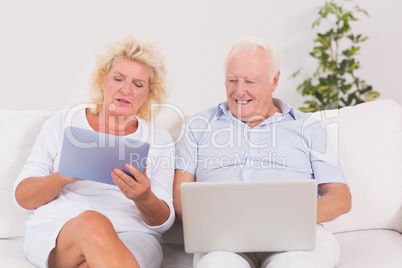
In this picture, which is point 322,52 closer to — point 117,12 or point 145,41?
point 117,12

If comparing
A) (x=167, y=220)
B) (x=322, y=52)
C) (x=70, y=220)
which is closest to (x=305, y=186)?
(x=167, y=220)

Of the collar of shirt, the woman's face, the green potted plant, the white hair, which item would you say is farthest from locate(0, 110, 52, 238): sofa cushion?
the green potted plant

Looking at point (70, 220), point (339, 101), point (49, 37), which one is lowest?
point (339, 101)

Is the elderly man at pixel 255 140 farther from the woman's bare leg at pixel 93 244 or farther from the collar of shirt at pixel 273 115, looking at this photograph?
the woman's bare leg at pixel 93 244

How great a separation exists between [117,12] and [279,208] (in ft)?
8.26

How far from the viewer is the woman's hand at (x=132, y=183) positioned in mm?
1515

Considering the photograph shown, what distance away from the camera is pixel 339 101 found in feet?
12.0

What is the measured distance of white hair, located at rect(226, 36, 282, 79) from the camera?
6.47 feet

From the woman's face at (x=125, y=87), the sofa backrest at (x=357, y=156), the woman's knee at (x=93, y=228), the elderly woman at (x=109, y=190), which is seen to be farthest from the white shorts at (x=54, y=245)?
the woman's face at (x=125, y=87)

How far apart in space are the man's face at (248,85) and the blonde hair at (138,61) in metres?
0.28

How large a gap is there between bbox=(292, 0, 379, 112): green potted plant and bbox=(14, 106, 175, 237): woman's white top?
6.23ft

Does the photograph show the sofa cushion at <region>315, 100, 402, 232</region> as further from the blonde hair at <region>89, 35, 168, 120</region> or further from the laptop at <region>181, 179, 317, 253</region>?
the blonde hair at <region>89, 35, 168, 120</region>

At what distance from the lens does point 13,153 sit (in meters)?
2.02

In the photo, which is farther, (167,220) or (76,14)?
(76,14)
